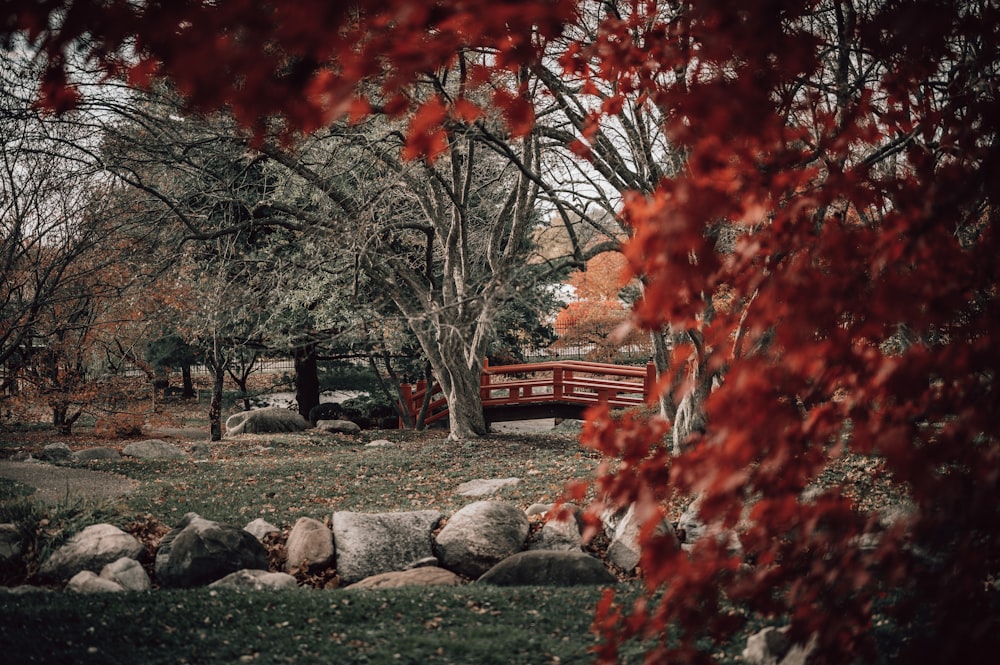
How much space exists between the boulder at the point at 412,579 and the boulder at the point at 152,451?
7.10 metres

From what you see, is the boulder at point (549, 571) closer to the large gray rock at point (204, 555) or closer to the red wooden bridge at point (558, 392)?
the large gray rock at point (204, 555)

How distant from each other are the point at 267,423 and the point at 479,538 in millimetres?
10336

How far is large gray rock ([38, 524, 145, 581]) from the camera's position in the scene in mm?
5930

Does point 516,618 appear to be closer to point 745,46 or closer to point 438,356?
point 745,46

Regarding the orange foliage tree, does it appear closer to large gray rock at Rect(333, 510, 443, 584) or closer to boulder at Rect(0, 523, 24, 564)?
large gray rock at Rect(333, 510, 443, 584)

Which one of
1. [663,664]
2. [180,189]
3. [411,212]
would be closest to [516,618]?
[663,664]

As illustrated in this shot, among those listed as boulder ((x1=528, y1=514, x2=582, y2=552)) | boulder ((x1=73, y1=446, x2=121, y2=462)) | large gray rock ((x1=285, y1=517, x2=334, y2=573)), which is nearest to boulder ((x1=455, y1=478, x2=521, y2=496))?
boulder ((x1=528, y1=514, x2=582, y2=552))

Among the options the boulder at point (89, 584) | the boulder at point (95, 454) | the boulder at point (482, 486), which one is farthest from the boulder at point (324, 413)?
the boulder at point (89, 584)

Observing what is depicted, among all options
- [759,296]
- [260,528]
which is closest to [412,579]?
[260,528]

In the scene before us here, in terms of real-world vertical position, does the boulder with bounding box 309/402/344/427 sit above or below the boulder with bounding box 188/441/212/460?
above

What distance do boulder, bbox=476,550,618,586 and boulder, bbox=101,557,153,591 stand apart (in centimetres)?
256

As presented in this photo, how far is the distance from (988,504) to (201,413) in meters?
20.6

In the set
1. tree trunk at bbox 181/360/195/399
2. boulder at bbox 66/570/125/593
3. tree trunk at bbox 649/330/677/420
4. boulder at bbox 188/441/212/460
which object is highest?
tree trunk at bbox 649/330/677/420

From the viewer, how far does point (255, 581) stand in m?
5.49
